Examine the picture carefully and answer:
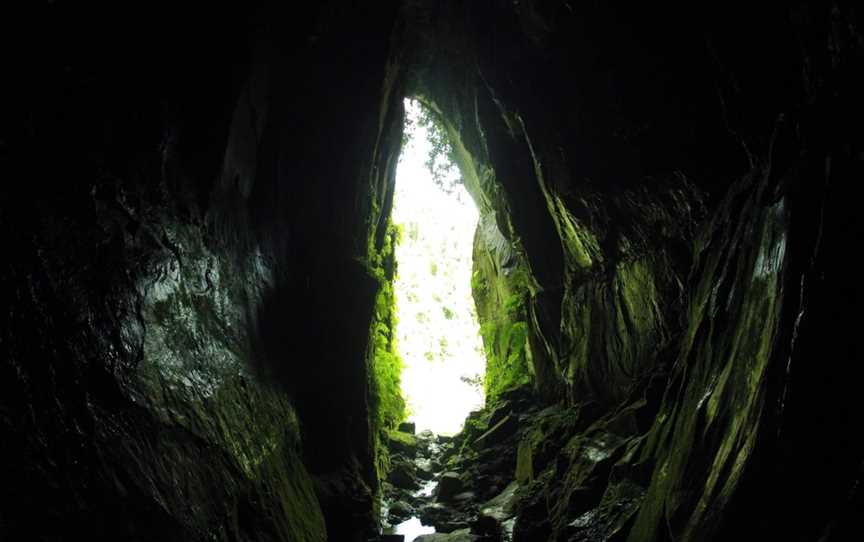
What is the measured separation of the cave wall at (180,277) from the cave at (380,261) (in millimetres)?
29

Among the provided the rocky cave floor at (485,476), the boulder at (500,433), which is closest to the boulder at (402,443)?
the rocky cave floor at (485,476)

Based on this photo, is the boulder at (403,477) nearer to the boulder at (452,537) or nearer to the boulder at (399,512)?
the boulder at (399,512)

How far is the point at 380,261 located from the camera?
12.8 m

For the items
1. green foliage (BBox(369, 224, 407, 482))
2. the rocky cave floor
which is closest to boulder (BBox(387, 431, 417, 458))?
the rocky cave floor

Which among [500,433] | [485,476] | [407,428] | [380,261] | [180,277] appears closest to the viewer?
[180,277]

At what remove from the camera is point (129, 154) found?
4.30m

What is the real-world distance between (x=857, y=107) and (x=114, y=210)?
5275 millimetres

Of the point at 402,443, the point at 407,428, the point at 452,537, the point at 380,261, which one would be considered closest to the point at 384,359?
the point at 380,261

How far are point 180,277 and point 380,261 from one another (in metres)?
8.01

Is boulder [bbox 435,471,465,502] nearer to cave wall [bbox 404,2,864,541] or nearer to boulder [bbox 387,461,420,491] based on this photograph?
boulder [bbox 387,461,420,491]

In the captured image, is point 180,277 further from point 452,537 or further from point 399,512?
point 399,512

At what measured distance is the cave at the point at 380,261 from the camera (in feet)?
9.93

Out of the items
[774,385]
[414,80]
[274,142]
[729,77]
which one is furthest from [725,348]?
[414,80]

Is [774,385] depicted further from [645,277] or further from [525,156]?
[525,156]
